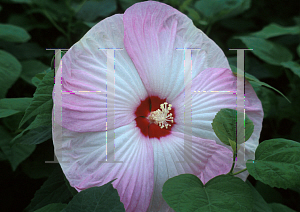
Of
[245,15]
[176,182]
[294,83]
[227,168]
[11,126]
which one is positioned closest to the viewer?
[176,182]

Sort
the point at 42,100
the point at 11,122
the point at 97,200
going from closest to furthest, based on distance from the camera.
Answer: the point at 97,200 → the point at 42,100 → the point at 11,122

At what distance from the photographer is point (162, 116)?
77cm

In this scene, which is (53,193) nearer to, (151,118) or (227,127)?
(151,118)

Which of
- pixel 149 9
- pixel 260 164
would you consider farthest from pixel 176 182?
pixel 149 9

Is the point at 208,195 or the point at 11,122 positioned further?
the point at 11,122

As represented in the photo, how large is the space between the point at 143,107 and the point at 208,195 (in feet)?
0.96

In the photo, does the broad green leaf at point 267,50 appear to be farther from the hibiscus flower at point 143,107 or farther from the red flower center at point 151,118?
the red flower center at point 151,118

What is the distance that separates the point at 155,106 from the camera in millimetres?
812

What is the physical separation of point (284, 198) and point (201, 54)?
699 millimetres

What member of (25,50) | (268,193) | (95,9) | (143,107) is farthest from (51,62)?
(268,193)

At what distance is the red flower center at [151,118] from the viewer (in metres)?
0.77

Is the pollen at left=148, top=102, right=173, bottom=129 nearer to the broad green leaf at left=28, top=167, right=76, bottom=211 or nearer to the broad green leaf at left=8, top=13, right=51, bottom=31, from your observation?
the broad green leaf at left=28, top=167, right=76, bottom=211

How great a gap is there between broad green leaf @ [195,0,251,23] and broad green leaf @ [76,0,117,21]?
41 cm

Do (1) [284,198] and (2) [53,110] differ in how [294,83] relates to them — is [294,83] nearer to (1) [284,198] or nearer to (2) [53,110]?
(1) [284,198]
